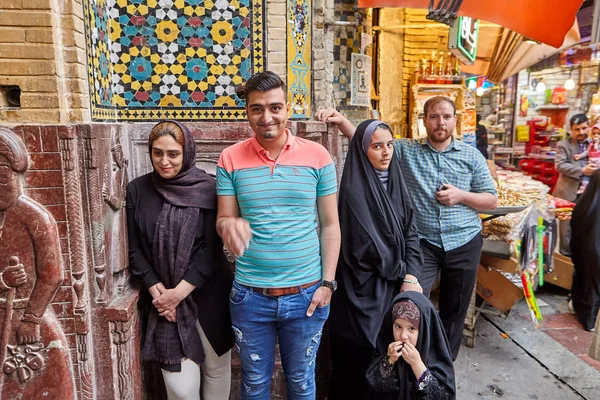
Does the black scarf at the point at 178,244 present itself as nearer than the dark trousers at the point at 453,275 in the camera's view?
Yes

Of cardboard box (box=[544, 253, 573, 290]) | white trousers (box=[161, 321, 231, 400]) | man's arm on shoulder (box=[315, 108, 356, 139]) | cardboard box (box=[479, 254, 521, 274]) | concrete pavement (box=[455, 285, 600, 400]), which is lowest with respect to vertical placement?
concrete pavement (box=[455, 285, 600, 400])

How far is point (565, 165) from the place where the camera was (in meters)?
6.23

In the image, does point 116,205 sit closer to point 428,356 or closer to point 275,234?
point 275,234

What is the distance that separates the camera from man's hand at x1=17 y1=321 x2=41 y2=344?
234 centimetres

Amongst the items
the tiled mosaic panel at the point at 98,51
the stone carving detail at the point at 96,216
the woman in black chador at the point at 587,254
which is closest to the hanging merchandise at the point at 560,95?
the woman in black chador at the point at 587,254

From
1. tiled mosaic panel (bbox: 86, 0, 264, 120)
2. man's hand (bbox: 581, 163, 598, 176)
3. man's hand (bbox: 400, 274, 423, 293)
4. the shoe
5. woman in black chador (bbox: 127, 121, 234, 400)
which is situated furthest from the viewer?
man's hand (bbox: 581, 163, 598, 176)

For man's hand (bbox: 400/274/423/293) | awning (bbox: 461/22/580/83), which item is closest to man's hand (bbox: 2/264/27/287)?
man's hand (bbox: 400/274/423/293)

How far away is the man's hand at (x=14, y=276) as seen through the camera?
2.28 m

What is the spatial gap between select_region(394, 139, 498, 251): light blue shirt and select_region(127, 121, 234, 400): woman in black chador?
151 cm

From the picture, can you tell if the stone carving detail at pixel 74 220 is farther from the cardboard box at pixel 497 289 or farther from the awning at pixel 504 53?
the awning at pixel 504 53

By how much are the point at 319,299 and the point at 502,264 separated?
101 inches

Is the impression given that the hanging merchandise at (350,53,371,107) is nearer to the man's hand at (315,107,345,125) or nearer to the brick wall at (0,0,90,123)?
the man's hand at (315,107,345,125)

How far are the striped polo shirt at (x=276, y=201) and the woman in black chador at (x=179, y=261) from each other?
260 mm

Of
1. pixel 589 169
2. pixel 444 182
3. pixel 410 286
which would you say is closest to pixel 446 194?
pixel 444 182
